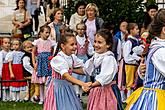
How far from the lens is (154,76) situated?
6121 millimetres

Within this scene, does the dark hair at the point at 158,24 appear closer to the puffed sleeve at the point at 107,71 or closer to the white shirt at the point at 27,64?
the puffed sleeve at the point at 107,71

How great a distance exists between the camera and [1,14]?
23.5 meters

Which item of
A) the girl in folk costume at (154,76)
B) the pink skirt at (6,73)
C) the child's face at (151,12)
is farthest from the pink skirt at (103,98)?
the pink skirt at (6,73)

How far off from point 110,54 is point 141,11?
6336 millimetres

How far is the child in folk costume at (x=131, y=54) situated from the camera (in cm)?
1156

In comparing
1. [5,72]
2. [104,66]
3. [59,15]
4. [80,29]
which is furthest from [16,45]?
[104,66]

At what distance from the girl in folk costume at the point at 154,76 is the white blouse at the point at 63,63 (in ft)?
5.57

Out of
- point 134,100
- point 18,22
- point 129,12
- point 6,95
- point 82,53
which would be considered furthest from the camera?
point 18,22

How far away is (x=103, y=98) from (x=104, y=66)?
499 mm

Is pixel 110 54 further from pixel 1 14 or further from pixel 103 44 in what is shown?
pixel 1 14

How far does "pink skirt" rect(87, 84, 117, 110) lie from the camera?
8008mm

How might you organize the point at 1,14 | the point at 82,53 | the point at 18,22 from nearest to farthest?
the point at 82,53 → the point at 18,22 → the point at 1,14

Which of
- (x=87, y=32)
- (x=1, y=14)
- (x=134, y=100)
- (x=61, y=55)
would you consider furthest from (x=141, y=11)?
(x=1, y=14)

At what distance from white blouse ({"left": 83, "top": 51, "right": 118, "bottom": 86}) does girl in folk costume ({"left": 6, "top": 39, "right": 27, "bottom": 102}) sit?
15.1ft
